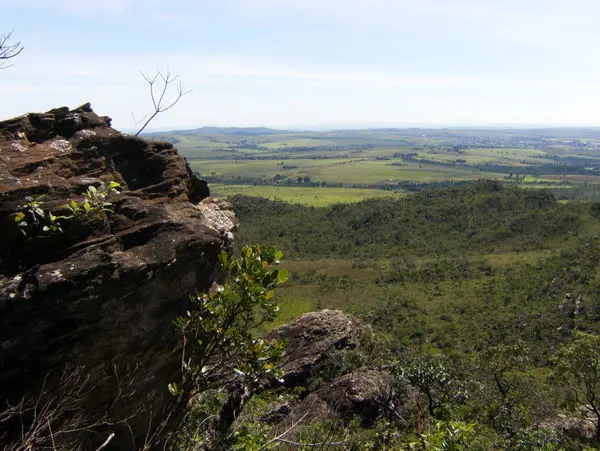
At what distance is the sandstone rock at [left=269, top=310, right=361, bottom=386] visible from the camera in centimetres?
2430

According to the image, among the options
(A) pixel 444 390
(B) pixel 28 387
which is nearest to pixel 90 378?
(B) pixel 28 387

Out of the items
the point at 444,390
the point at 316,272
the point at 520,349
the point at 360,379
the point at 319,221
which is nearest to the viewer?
the point at 360,379

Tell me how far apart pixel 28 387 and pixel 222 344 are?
314cm

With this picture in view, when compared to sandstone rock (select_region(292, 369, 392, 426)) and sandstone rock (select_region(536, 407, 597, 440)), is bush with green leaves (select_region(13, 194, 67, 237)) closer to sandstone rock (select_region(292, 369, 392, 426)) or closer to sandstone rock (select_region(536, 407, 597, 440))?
sandstone rock (select_region(292, 369, 392, 426))

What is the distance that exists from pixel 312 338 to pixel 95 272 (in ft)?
66.5

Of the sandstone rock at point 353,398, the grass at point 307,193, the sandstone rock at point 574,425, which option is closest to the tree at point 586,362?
the sandstone rock at point 574,425

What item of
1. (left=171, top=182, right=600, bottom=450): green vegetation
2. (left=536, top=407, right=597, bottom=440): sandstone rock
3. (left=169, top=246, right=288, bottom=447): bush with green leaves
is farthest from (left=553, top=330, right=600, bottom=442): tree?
(left=169, top=246, right=288, bottom=447): bush with green leaves

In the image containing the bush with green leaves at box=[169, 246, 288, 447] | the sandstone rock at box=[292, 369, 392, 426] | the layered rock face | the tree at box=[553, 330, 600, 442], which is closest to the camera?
the bush with green leaves at box=[169, 246, 288, 447]

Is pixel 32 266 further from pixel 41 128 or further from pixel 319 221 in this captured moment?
pixel 319 221

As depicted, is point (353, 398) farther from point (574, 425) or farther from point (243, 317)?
point (243, 317)

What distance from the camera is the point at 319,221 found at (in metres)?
115

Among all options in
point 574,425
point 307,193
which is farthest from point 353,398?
point 307,193

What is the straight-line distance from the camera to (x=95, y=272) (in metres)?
7.11

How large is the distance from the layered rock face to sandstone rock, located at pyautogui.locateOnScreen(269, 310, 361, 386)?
15729mm
